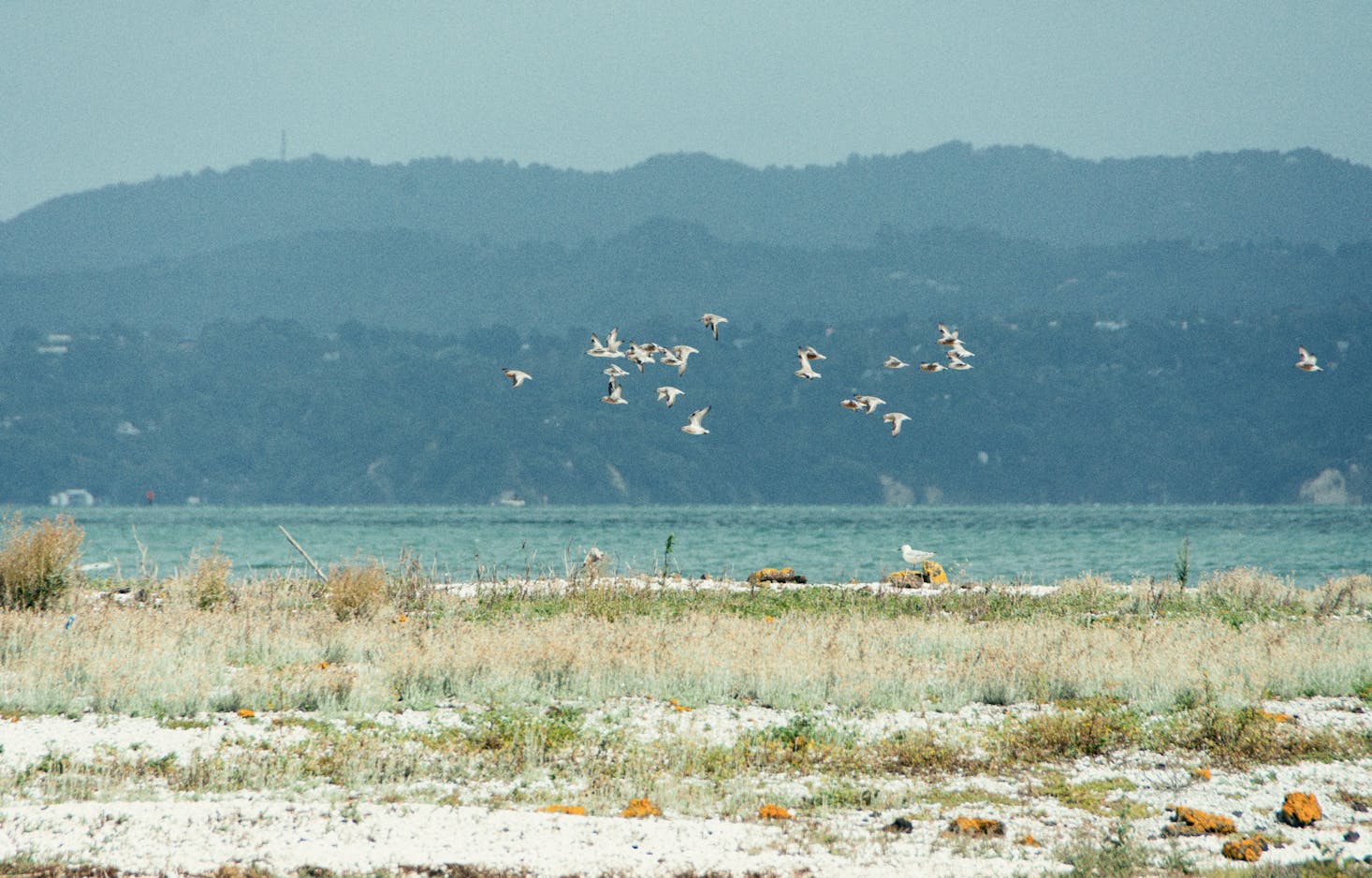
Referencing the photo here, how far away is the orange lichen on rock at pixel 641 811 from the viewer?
40.3 ft

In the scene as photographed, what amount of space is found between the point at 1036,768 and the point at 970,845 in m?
3.56

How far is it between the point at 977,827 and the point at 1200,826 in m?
1.99

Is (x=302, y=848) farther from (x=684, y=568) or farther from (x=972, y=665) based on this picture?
(x=684, y=568)

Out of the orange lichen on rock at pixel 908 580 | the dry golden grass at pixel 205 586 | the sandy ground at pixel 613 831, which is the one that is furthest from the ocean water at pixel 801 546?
the sandy ground at pixel 613 831

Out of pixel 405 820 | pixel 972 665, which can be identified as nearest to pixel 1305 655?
pixel 972 665

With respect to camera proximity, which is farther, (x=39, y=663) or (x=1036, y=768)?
(x=39, y=663)

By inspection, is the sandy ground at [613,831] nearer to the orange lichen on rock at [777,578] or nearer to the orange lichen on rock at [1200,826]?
the orange lichen on rock at [1200,826]

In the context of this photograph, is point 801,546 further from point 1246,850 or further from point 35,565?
point 1246,850

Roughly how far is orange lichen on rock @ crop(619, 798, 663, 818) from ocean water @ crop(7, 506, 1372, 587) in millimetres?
24454

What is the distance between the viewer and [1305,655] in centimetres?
2030

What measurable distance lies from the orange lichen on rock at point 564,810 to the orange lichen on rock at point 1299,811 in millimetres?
6249

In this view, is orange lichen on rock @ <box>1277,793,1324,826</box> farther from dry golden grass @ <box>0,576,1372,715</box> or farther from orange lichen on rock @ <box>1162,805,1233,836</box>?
dry golden grass @ <box>0,576,1372,715</box>

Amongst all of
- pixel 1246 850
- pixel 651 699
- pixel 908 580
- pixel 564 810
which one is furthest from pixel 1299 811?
pixel 908 580

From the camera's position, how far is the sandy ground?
1074 centimetres
